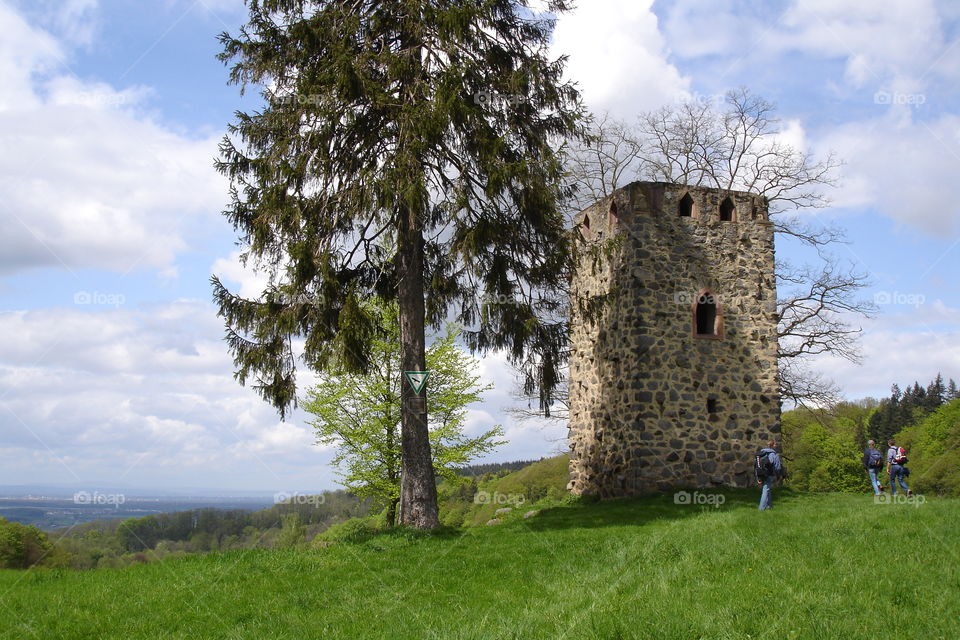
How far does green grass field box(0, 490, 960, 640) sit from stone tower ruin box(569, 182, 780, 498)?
509cm

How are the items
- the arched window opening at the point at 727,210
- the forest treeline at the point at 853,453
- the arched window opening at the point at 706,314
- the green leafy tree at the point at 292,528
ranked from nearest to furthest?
the arched window opening at the point at 706,314, the arched window opening at the point at 727,210, the green leafy tree at the point at 292,528, the forest treeline at the point at 853,453

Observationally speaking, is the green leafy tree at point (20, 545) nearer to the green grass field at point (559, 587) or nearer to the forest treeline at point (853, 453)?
the green grass field at point (559, 587)

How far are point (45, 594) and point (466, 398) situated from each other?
46.7 ft

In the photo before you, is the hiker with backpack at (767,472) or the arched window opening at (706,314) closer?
the hiker with backpack at (767,472)

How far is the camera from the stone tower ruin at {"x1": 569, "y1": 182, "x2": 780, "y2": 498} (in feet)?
53.5

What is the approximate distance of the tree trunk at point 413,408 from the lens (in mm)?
12305

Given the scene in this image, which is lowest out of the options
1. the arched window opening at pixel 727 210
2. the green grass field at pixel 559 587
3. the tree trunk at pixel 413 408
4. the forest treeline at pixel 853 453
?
the forest treeline at pixel 853 453

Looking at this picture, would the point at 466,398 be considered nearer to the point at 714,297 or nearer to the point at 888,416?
the point at 714,297

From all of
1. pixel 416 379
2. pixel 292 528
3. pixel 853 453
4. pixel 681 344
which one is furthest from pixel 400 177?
pixel 853 453

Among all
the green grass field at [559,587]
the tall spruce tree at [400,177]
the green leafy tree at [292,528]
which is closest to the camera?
the green grass field at [559,587]

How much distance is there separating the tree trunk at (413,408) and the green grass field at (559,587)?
1.03m

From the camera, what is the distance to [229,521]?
20.3 meters

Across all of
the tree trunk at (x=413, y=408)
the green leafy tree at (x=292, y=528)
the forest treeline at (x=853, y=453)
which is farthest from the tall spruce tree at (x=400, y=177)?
the forest treeline at (x=853, y=453)

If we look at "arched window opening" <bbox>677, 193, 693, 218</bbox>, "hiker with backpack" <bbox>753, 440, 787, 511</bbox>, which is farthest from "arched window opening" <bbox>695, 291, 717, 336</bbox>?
"hiker with backpack" <bbox>753, 440, 787, 511</bbox>
